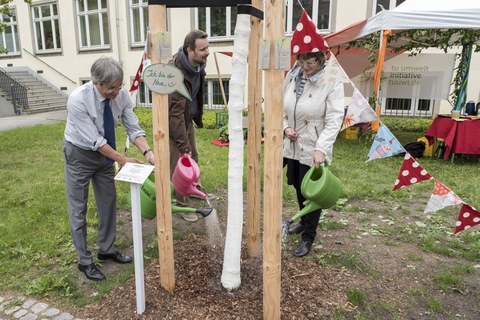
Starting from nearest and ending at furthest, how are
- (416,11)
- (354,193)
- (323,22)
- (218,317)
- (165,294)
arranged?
(218,317) < (165,294) < (354,193) < (416,11) < (323,22)

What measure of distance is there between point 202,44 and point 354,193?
264cm

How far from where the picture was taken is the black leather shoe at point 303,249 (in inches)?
121

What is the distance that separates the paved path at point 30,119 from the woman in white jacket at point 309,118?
9267 millimetres

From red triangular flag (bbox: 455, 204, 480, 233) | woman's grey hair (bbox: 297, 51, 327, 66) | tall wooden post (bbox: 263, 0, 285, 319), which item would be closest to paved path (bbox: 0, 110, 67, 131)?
woman's grey hair (bbox: 297, 51, 327, 66)

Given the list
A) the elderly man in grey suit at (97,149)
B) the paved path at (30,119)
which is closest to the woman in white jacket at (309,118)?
the elderly man in grey suit at (97,149)

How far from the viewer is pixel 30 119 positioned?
11867 mm

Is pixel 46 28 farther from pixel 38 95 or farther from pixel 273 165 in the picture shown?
pixel 273 165

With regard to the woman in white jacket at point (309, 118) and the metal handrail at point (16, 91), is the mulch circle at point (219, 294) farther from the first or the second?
the metal handrail at point (16, 91)

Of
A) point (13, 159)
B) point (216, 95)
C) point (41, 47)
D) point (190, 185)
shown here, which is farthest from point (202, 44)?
point (41, 47)

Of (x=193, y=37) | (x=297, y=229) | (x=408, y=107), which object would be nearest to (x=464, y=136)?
(x=297, y=229)

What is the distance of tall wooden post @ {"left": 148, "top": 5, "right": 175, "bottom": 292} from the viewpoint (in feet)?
6.89

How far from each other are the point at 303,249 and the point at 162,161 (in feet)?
4.84

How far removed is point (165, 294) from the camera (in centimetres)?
248

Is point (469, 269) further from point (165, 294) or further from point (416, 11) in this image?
point (416, 11)
